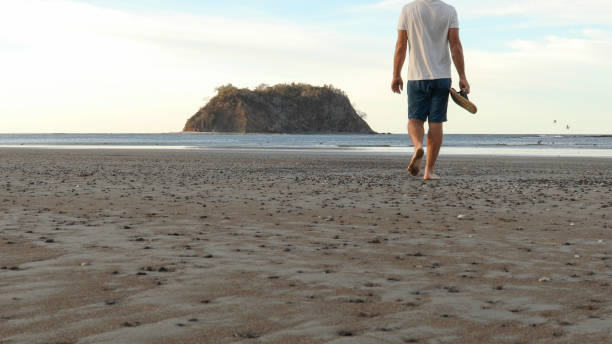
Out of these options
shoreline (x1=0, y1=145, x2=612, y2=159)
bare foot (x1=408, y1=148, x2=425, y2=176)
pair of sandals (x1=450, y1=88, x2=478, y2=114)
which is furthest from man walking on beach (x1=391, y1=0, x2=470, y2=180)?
shoreline (x1=0, y1=145, x2=612, y2=159)

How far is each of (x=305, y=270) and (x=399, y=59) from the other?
24.8ft

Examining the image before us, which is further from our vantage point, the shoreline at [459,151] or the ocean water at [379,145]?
the ocean water at [379,145]

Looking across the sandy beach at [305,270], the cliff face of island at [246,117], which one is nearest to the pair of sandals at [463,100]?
the sandy beach at [305,270]

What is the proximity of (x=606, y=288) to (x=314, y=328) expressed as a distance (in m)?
2.11

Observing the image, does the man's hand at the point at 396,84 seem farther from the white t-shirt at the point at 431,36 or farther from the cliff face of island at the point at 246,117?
the cliff face of island at the point at 246,117

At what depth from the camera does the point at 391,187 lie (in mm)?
11648

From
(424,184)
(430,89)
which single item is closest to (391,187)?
(424,184)

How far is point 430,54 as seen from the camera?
36.4ft

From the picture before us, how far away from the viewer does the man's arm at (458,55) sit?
11.1m

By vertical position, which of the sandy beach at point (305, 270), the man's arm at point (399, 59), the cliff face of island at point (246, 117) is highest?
the cliff face of island at point (246, 117)

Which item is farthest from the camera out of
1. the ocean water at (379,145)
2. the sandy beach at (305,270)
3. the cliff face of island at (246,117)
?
the cliff face of island at (246,117)

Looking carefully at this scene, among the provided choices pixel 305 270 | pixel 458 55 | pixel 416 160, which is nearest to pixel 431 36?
pixel 458 55

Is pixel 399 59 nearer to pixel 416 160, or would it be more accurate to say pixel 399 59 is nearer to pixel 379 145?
pixel 416 160

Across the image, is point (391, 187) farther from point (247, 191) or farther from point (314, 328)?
point (314, 328)
